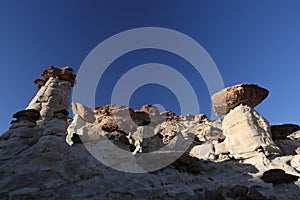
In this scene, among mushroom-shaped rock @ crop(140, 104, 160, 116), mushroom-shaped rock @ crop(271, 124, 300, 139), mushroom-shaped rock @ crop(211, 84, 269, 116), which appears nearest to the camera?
mushroom-shaped rock @ crop(271, 124, 300, 139)

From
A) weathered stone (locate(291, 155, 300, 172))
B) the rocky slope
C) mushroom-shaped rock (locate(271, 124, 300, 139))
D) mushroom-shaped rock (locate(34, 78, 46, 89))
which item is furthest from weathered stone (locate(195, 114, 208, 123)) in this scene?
mushroom-shaped rock (locate(34, 78, 46, 89))

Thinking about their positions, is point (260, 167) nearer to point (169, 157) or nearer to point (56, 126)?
point (169, 157)

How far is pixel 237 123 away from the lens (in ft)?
52.4

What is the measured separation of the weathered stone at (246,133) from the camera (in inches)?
541

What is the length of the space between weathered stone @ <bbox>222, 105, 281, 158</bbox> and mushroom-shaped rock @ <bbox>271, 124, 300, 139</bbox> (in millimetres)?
1251

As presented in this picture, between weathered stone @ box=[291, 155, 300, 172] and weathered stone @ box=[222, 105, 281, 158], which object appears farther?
weathered stone @ box=[222, 105, 281, 158]

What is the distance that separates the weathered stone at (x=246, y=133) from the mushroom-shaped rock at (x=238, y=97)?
646 mm

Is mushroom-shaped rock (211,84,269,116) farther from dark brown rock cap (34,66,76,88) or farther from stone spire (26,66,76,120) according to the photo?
dark brown rock cap (34,66,76,88)

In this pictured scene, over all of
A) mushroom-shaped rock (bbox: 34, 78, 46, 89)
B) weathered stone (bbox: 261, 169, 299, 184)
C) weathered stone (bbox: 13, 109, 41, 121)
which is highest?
mushroom-shaped rock (bbox: 34, 78, 46, 89)

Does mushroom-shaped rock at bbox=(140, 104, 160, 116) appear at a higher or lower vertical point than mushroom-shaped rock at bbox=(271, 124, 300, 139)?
higher

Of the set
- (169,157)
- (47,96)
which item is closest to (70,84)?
(47,96)

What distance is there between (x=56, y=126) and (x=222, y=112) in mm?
13473

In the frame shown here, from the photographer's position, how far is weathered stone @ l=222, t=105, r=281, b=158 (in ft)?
45.1

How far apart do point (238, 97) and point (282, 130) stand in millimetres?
4038
